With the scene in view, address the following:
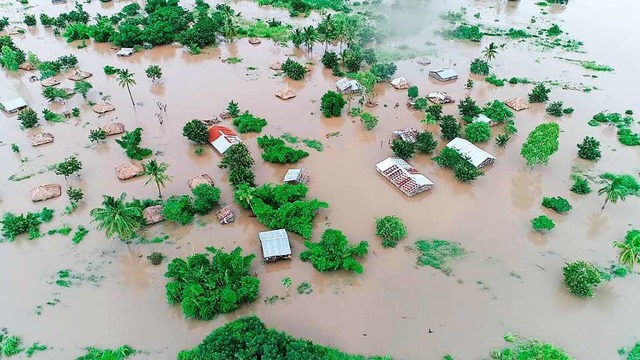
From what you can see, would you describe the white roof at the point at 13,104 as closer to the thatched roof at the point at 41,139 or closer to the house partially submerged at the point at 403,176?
the thatched roof at the point at 41,139

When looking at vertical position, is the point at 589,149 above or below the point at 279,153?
below

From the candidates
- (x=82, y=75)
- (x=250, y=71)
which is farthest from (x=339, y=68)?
(x=82, y=75)

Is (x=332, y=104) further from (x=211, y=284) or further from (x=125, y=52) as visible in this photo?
(x=125, y=52)

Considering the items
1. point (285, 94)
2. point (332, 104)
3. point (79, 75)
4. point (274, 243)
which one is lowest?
point (274, 243)

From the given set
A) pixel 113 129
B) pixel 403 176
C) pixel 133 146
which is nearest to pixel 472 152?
pixel 403 176

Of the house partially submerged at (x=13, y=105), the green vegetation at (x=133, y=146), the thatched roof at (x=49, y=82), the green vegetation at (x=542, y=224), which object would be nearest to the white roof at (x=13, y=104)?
the house partially submerged at (x=13, y=105)

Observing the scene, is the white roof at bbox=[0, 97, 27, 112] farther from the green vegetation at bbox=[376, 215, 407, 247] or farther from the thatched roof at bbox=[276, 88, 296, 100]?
the green vegetation at bbox=[376, 215, 407, 247]

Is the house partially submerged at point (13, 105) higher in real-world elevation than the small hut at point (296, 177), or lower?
higher
